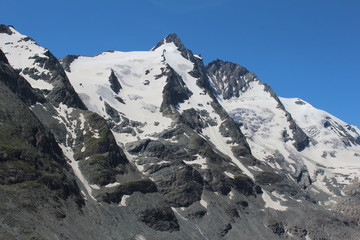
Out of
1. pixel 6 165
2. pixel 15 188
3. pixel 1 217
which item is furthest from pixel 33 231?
pixel 6 165

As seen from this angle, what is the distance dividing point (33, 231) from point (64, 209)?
1267 inches

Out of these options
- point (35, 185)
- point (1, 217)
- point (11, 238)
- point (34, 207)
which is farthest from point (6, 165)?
point (11, 238)

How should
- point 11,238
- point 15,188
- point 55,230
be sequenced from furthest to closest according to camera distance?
point 15,188, point 55,230, point 11,238

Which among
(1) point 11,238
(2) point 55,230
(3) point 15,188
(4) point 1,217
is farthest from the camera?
(3) point 15,188

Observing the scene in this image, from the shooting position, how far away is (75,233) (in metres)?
183

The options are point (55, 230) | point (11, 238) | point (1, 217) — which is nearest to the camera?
point (11, 238)

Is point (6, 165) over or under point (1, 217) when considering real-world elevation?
over

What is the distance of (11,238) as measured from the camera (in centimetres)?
15162

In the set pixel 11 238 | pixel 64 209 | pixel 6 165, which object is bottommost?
pixel 11 238

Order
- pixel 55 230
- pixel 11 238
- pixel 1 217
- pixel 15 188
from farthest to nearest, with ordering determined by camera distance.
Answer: pixel 15 188
pixel 55 230
pixel 1 217
pixel 11 238

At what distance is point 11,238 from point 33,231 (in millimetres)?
13471

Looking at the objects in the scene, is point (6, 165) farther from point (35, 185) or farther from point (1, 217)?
point (1, 217)

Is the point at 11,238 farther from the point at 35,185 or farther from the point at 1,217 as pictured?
the point at 35,185

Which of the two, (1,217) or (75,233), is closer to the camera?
(1,217)
